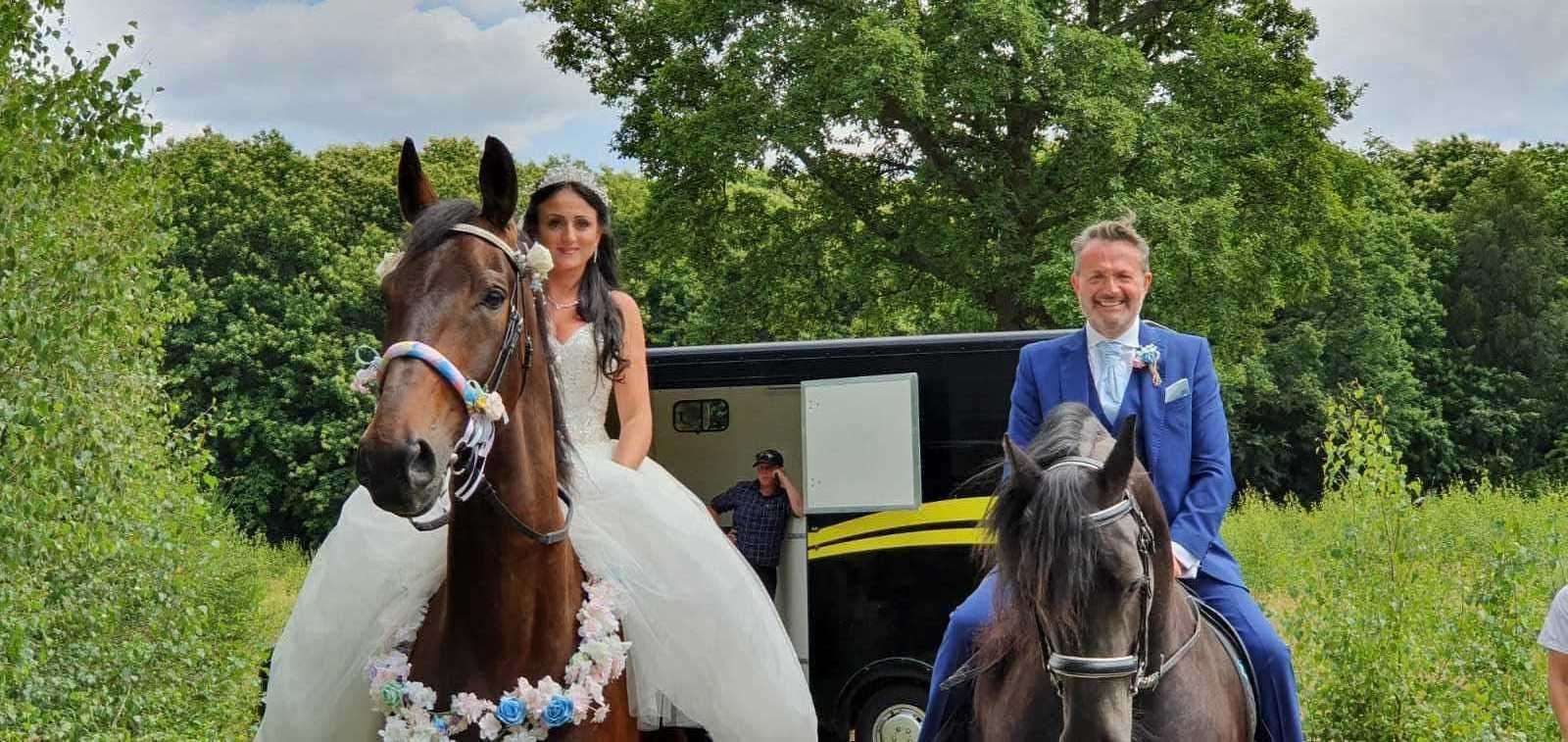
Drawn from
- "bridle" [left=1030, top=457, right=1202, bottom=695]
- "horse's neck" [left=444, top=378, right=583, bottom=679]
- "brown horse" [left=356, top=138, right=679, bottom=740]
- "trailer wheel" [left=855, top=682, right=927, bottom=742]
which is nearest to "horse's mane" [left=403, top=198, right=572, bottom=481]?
"brown horse" [left=356, top=138, right=679, bottom=740]

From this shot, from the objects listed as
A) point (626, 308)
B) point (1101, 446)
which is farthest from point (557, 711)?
point (1101, 446)

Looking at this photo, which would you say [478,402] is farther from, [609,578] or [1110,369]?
[1110,369]

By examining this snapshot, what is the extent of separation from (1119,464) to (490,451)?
60.6 inches

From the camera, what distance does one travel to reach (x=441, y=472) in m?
3.03

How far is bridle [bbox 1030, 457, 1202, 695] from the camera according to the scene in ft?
11.1

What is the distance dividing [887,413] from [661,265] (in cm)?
1419

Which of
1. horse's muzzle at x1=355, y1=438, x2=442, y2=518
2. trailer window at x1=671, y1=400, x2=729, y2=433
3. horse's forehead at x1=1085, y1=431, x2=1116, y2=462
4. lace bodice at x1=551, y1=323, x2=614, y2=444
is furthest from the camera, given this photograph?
trailer window at x1=671, y1=400, x2=729, y2=433

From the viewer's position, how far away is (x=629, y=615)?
4.08 meters

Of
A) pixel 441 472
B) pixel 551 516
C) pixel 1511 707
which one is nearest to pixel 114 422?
pixel 551 516

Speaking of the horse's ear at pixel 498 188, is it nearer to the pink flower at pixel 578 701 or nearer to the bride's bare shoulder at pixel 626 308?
the bride's bare shoulder at pixel 626 308

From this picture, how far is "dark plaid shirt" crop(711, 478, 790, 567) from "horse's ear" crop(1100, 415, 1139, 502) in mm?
6835

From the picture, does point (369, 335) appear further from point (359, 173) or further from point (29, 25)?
point (29, 25)

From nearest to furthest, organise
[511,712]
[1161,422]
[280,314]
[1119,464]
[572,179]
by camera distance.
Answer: [1119,464]
[511,712]
[1161,422]
[572,179]
[280,314]

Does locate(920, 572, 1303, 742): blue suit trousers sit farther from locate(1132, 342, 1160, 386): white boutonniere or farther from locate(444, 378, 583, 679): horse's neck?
locate(444, 378, 583, 679): horse's neck
